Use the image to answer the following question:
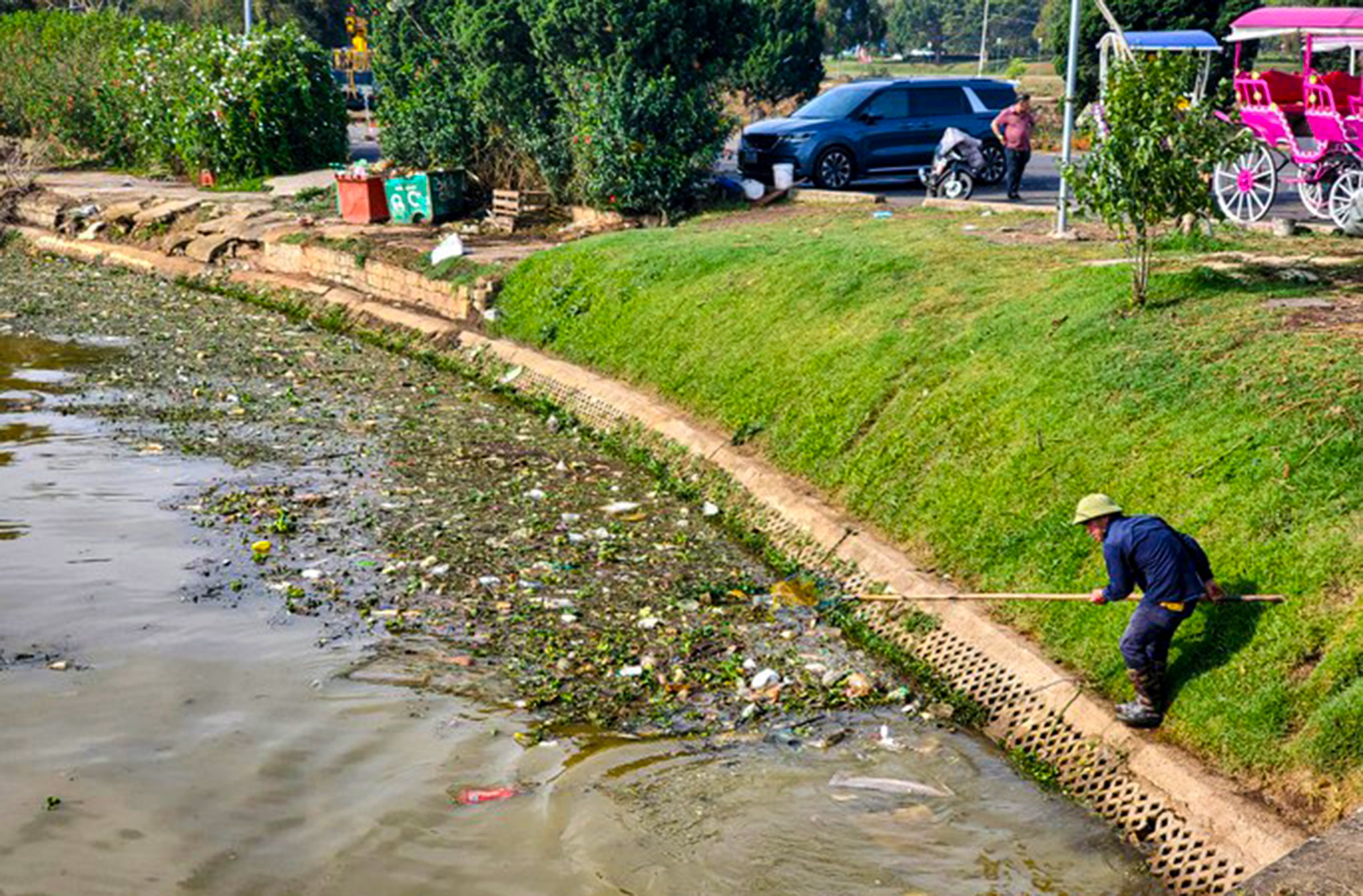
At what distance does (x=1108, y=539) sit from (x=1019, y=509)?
1.90 m

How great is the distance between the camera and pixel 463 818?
6.84 meters

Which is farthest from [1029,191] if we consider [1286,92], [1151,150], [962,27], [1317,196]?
[962,27]

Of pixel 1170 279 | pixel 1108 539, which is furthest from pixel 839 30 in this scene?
pixel 1108 539

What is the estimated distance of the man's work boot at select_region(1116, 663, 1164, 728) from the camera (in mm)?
7027

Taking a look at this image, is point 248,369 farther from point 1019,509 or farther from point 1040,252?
point 1019,509

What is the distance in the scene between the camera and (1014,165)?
64.6 ft

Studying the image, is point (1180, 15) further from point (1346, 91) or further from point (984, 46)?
point (984, 46)

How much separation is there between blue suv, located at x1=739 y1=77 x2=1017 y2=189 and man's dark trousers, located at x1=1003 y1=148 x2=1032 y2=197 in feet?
5.66

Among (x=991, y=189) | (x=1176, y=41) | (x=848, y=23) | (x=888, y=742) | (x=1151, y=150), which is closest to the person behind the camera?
(x=888, y=742)

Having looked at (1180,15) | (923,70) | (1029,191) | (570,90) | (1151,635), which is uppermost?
(1180,15)

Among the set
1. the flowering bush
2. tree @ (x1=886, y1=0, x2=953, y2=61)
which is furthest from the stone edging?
tree @ (x1=886, y1=0, x2=953, y2=61)

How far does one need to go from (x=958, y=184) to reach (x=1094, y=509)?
13.7 meters

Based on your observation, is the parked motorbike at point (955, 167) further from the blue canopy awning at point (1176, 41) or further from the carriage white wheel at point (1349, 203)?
the carriage white wheel at point (1349, 203)

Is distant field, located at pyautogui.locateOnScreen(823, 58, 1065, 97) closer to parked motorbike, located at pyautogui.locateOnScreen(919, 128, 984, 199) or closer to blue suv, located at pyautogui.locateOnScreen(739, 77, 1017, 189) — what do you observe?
blue suv, located at pyautogui.locateOnScreen(739, 77, 1017, 189)
